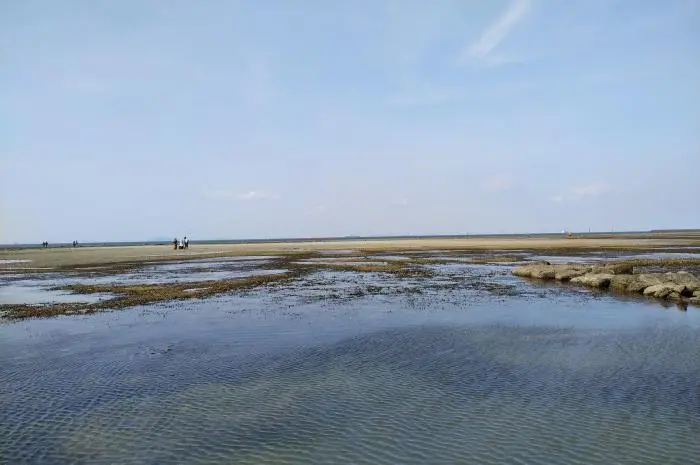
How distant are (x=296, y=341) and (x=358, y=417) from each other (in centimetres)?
734

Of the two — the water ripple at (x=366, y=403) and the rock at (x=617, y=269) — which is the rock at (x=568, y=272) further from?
the water ripple at (x=366, y=403)

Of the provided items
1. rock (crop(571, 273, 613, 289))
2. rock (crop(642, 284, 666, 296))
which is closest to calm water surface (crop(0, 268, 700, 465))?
rock (crop(642, 284, 666, 296))

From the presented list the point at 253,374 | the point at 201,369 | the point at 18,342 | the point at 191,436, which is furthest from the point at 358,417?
the point at 18,342

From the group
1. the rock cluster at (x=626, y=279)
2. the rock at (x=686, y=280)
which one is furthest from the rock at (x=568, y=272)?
the rock at (x=686, y=280)

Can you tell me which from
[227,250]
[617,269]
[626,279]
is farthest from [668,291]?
[227,250]

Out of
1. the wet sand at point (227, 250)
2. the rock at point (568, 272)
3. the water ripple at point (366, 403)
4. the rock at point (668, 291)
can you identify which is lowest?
the water ripple at point (366, 403)

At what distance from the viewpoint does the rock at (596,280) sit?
30062 millimetres

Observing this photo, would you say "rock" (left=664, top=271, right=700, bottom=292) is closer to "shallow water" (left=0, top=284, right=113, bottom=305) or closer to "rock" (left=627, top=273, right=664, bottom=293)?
"rock" (left=627, top=273, right=664, bottom=293)

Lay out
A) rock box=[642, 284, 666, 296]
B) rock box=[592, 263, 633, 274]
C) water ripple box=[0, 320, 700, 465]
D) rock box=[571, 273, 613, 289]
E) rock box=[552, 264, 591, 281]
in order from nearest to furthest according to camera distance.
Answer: water ripple box=[0, 320, 700, 465] → rock box=[642, 284, 666, 296] → rock box=[571, 273, 613, 289] → rock box=[592, 263, 633, 274] → rock box=[552, 264, 591, 281]

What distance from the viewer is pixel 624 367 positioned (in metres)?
13.5

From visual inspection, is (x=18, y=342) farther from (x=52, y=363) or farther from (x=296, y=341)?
(x=296, y=341)

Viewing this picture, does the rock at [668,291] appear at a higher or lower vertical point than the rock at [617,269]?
lower

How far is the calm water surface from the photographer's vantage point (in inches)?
348

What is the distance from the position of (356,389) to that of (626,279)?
2452cm
